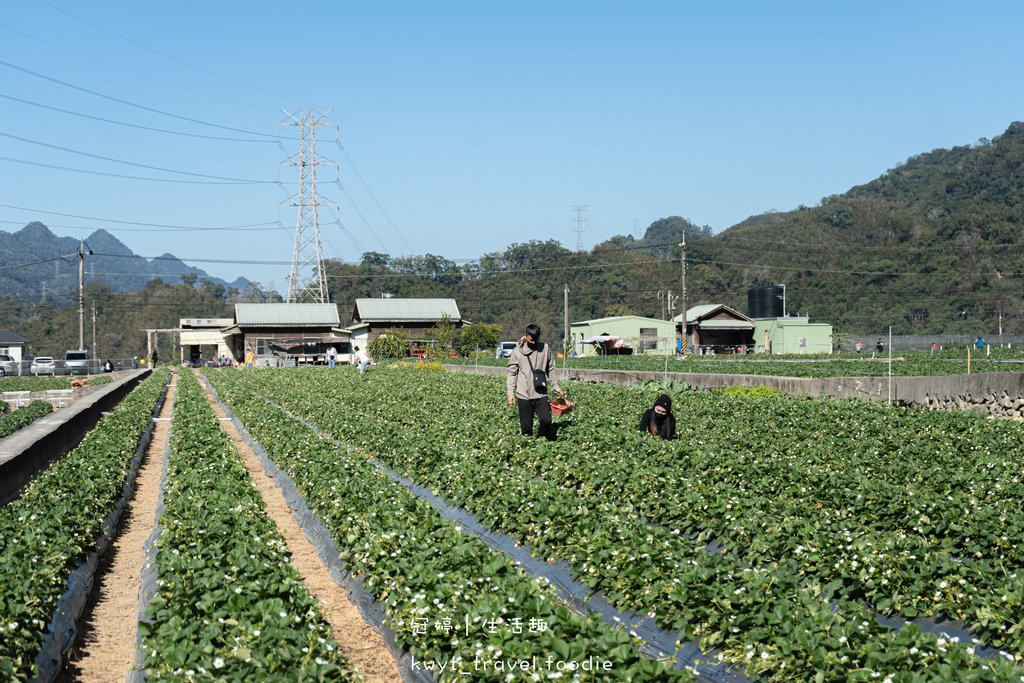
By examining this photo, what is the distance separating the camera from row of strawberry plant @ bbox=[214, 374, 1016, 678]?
17.2 feet

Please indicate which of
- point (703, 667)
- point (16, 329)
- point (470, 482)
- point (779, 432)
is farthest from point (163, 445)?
point (16, 329)

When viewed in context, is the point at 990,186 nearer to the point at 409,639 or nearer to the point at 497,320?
the point at 497,320

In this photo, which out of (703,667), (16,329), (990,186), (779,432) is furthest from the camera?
(990,186)

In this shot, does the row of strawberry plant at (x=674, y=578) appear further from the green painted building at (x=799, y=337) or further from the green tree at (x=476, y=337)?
the green painted building at (x=799, y=337)

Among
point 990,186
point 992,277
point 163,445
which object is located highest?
point 990,186

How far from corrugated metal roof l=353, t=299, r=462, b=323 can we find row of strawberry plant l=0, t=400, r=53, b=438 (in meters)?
46.5

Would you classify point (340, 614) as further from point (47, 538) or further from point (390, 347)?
point (390, 347)

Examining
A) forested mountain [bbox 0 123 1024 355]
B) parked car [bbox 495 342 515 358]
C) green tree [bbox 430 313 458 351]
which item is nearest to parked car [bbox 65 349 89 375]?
green tree [bbox 430 313 458 351]

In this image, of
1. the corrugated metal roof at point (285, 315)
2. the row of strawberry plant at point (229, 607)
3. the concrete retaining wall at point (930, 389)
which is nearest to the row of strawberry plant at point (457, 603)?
the row of strawberry plant at point (229, 607)

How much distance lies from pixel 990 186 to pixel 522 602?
140834 millimetres

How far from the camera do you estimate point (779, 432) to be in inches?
613

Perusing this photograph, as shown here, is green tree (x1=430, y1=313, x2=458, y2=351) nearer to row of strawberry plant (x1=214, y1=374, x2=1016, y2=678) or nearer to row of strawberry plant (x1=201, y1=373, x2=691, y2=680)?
row of strawberry plant (x1=214, y1=374, x2=1016, y2=678)

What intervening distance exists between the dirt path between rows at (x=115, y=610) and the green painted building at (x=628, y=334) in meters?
58.0

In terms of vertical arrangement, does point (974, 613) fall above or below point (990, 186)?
below
